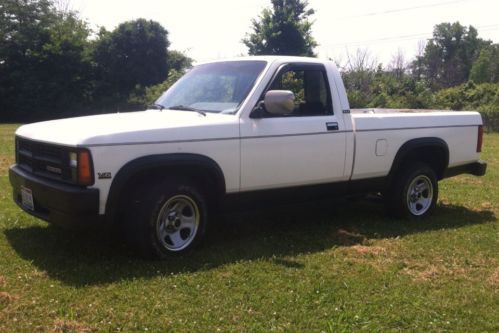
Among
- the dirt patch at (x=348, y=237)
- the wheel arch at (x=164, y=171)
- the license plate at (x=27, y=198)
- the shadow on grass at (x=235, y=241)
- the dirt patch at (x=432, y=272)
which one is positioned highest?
the wheel arch at (x=164, y=171)

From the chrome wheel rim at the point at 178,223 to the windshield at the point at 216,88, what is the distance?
1.00 m

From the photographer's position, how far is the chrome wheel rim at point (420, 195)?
682 cm

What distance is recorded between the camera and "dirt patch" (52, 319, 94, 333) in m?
3.50

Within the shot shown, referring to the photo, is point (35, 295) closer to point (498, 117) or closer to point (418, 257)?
point (418, 257)

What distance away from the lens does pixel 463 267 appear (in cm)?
506

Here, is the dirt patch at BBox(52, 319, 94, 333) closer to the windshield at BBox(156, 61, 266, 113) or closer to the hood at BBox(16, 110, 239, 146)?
the hood at BBox(16, 110, 239, 146)

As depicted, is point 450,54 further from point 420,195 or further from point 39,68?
point 420,195

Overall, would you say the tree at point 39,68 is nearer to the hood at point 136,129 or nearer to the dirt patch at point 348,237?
the hood at point 136,129

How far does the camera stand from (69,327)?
354 cm

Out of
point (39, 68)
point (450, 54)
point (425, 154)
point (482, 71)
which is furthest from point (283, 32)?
point (450, 54)

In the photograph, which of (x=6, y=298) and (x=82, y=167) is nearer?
(x=6, y=298)

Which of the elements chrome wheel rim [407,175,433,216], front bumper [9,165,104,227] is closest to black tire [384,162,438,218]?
chrome wheel rim [407,175,433,216]

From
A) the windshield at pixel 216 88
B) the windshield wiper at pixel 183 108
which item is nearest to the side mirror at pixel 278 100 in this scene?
the windshield at pixel 216 88

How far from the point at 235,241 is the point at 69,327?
7.69 feet
